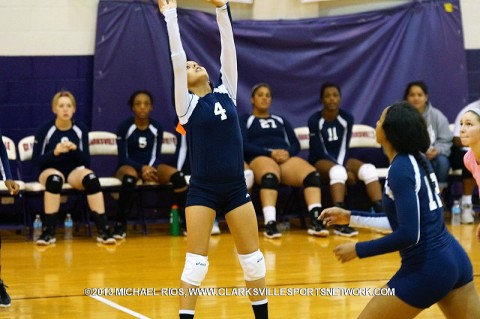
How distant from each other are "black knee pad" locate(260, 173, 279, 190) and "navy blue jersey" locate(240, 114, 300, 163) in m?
0.41

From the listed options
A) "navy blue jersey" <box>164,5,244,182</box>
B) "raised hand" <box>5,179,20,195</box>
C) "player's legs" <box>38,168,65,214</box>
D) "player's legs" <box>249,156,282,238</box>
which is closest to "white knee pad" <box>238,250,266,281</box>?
"navy blue jersey" <box>164,5,244,182</box>

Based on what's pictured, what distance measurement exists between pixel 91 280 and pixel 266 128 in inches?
138

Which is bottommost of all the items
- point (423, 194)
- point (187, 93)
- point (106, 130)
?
point (106, 130)

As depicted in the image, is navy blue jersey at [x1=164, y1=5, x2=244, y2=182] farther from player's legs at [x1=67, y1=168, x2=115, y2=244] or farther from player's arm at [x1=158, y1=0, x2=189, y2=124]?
player's legs at [x1=67, y1=168, x2=115, y2=244]

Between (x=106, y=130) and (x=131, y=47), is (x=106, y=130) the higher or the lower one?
the lower one

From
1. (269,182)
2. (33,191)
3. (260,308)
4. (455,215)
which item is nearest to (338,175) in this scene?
(269,182)

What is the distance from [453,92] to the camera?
11.2m

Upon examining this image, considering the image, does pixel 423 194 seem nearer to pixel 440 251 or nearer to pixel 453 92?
pixel 440 251

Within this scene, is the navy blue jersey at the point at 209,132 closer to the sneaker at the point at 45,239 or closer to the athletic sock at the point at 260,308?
the athletic sock at the point at 260,308

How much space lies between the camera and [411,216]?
357 centimetres

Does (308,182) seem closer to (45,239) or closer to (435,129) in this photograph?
(435,129)

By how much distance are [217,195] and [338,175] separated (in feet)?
16.2

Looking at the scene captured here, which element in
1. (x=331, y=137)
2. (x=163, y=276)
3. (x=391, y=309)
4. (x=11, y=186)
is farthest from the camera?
Result: (x=331, y=137)

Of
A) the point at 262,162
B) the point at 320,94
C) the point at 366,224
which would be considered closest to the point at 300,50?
the point at 320,94
